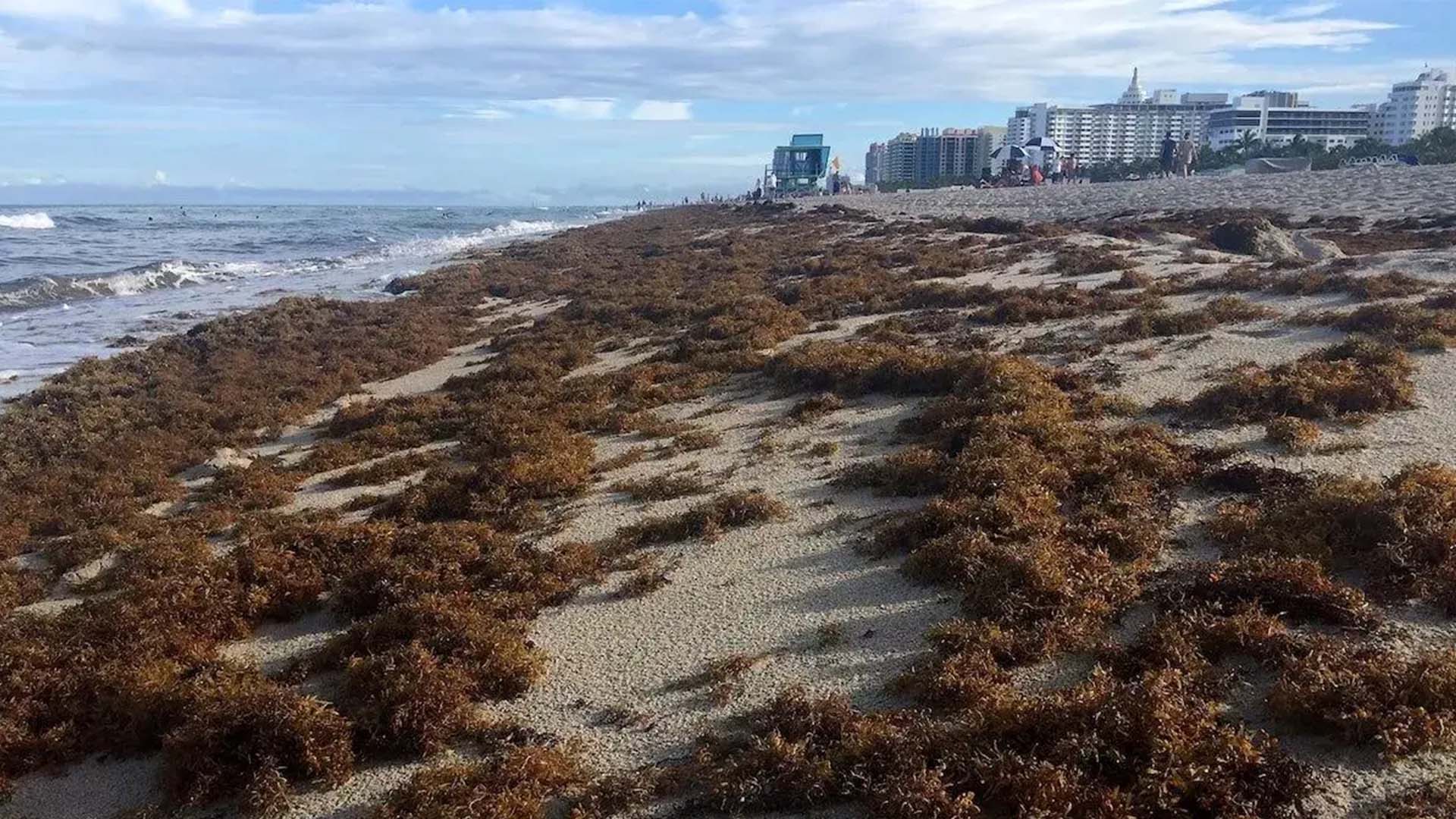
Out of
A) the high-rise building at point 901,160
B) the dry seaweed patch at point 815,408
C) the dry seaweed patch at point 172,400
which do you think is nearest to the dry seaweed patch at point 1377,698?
the dry seaweed patch at point 815,408

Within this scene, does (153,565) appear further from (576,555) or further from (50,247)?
(50,247)

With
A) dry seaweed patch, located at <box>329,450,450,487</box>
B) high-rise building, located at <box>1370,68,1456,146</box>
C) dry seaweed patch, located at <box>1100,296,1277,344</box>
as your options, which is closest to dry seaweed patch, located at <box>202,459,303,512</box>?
dry seaweed patch, located at <box>329,450,450,487</box>

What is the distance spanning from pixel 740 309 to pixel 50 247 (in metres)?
42.1

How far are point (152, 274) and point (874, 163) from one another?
15916 cm

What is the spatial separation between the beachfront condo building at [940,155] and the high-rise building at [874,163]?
21.5 m

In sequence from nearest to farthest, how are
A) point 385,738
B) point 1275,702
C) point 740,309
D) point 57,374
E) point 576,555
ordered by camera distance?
point 1275,702, point 385,738, point 576,555, point 57,374, point 740,309

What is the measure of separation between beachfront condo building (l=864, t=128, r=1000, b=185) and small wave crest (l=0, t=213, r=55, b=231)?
78.1 m

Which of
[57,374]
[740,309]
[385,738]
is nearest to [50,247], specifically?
[57,374]

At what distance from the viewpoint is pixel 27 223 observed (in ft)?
214

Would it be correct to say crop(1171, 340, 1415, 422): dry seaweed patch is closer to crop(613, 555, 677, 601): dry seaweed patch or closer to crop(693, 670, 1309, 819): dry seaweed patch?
crop(693, 670, 1309, 819): dry seaweed patch

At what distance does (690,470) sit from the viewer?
8.76m

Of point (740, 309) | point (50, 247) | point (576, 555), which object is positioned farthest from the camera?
point (50, 247)

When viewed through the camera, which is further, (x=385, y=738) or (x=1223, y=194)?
(x=1223, y=194)

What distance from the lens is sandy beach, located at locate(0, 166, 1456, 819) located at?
4215mm
